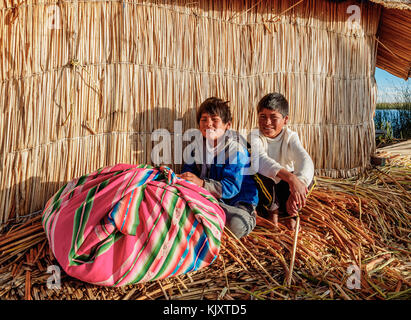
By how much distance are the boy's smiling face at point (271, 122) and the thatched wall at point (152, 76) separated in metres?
0.31

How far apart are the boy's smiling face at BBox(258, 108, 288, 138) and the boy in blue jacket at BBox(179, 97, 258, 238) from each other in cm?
25

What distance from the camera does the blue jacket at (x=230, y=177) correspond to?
2027 mm

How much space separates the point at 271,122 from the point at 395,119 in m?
5.45

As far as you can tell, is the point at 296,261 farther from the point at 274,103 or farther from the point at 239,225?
the point at 274,103

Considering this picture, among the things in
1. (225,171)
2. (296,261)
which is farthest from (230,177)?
(296,261)

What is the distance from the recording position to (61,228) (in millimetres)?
1608

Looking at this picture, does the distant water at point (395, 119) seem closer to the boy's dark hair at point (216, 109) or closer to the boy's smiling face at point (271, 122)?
the boy's smiling face at point (271, 122)

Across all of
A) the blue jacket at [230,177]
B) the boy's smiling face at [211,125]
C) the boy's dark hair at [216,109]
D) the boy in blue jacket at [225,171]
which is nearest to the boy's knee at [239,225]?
the boy in blue jacket at [225,171]

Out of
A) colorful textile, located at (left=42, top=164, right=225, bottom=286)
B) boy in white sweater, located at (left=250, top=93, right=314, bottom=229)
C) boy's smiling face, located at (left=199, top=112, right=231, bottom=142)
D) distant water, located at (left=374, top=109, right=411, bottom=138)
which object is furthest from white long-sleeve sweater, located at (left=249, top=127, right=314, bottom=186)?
distant water, located at (left=374, top=109, right=411, bottom=138)

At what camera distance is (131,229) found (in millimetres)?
1549

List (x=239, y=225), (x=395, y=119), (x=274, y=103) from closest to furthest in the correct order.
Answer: (x=239, y=225)
(x=274, y=103)
(x=395, y=119)

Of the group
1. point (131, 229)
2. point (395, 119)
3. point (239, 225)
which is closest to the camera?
point (131, 229)

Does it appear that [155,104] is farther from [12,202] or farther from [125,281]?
[125,281]

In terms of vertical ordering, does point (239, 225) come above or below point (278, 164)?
below
